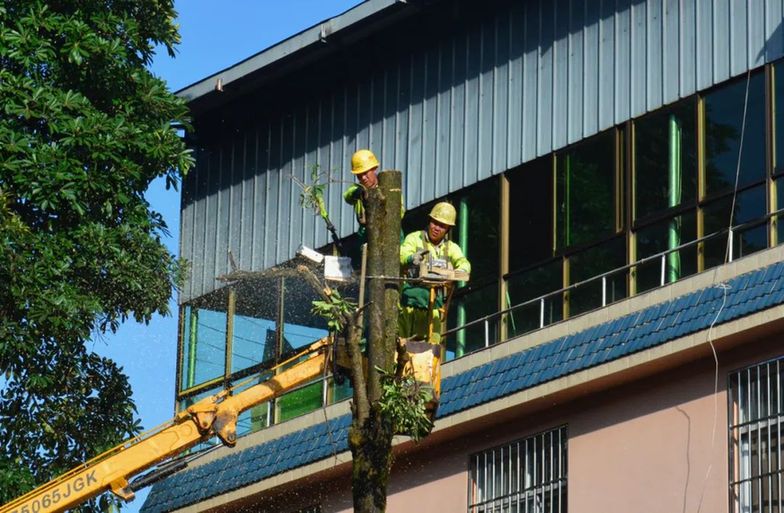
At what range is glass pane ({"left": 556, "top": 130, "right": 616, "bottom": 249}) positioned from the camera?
24.8m

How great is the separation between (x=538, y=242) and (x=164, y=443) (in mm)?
5349

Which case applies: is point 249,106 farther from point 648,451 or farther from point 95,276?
point 648,451

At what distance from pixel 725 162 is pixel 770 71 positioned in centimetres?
119

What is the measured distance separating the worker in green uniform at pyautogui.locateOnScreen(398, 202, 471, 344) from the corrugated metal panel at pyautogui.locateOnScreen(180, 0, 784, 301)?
3.63 meters

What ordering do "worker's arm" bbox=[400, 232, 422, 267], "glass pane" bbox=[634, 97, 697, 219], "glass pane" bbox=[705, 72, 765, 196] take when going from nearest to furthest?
"worker's arm" bbox=[400, 232, 422, 267]
"glass pane" bbox=[705, 72, 765, 196]
"glass pane" bbox=[634, 97, 697, 219]

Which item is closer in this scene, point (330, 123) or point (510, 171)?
point (510, 171)

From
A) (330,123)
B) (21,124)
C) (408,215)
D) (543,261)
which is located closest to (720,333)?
(543,261)

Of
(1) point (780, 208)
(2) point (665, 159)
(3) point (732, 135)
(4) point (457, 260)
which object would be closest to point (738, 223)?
(1) point (780, 208)

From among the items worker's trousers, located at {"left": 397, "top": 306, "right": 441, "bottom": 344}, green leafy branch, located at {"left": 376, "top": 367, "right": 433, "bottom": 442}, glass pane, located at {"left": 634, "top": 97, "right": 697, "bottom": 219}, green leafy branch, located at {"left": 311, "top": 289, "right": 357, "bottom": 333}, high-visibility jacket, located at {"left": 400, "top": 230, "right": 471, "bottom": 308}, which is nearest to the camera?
green leafy branch, located at {"left": 376, "top": 367, "right": 433, "bottom": 442}

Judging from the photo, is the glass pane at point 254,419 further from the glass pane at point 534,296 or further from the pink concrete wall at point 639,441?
the glass pane at point 534,296

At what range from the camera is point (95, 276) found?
29.9 meters

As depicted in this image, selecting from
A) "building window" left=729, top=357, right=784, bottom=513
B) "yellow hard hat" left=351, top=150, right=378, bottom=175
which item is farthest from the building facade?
"yellow hard hat" left=351, top=150, right=378, bottom=175

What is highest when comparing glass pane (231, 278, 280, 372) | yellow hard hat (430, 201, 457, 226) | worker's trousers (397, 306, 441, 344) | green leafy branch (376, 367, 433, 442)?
glass pane (231, 278, 280, 372)

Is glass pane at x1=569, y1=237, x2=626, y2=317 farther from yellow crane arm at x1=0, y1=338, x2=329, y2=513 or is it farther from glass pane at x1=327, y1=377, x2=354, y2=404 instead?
glass pane at x1=327, y1=377, x2=354, y2=404
